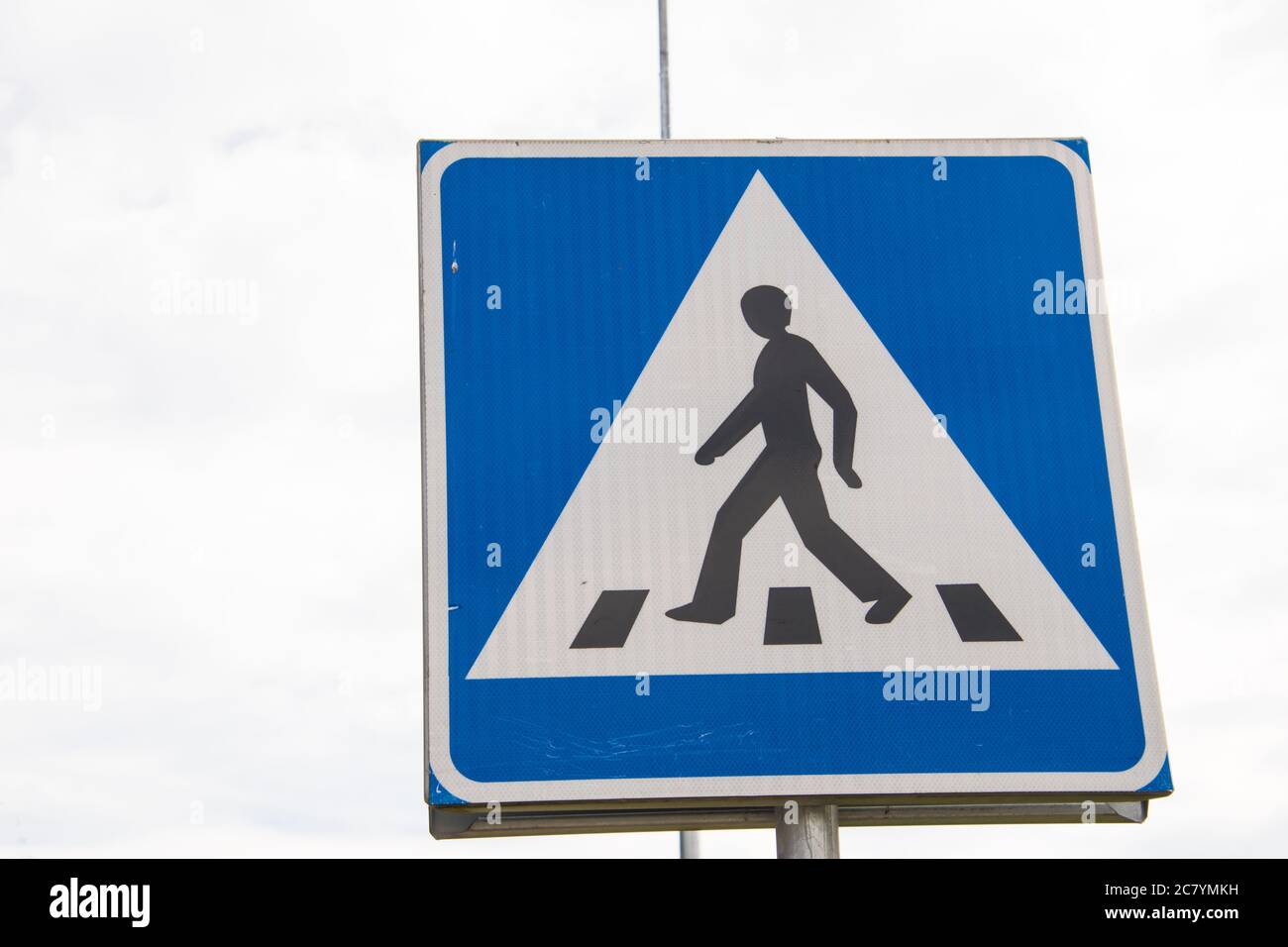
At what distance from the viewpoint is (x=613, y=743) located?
11.2 feet

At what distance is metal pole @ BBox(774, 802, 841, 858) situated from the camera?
3418mm

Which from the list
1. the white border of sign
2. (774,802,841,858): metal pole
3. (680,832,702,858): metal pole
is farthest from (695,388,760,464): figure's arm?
(680,832,702,858): metal pole

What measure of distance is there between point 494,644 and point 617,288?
3.03 feet

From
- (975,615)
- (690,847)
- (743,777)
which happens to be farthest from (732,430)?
(690,847)

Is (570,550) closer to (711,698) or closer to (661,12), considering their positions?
(711,698)

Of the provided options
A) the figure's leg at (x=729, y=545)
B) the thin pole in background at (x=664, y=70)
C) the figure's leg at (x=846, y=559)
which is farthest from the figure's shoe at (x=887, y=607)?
the thin pole in background at (x=664, y=70)

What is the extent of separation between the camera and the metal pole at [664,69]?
4.63 meters

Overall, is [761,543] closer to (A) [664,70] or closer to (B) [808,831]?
(B) [808,831]

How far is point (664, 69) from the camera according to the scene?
4.69 m

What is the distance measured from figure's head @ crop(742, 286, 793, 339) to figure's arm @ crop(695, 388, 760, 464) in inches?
7.0

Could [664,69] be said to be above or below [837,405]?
above

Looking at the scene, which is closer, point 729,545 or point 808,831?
point 808,831

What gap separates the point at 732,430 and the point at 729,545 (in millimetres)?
290
